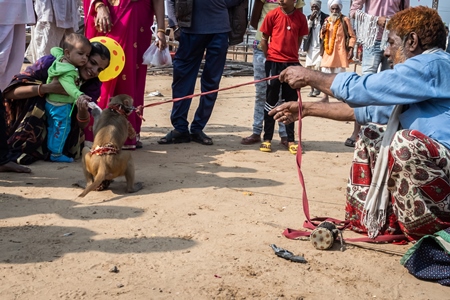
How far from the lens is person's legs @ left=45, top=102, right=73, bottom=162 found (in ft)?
21.5

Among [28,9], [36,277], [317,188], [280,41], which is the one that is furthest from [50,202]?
[280,41]

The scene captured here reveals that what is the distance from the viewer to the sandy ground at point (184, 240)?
365 centimetres

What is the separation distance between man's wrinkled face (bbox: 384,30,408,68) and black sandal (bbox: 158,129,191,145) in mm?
3857

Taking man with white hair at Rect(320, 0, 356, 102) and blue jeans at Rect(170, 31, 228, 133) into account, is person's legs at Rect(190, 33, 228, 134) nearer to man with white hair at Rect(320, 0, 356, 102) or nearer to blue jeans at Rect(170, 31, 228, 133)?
blue jeans at Rect(170, 31, 228, 133)

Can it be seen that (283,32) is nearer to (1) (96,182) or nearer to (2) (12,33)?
(2) (12,33)

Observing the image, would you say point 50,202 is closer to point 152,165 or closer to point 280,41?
point 152,165

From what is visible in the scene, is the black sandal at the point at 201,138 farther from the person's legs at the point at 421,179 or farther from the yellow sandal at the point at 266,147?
the person's legs at the point at 421,179

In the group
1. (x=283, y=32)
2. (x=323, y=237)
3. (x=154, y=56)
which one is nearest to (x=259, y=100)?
(x=283, y=32)

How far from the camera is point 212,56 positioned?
7.84 metres

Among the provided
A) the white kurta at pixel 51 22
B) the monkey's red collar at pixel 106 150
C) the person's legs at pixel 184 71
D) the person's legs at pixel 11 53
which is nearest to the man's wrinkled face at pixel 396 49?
the monkey's red collar at pixel 106 150

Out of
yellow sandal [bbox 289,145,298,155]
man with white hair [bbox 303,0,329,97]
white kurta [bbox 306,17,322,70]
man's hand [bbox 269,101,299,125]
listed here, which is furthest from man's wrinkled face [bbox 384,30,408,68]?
white kurta [bbox 306,17,322,70]

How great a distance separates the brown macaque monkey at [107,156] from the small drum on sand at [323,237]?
1.92 metres

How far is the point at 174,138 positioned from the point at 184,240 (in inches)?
141

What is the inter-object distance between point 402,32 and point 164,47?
3.61 m
